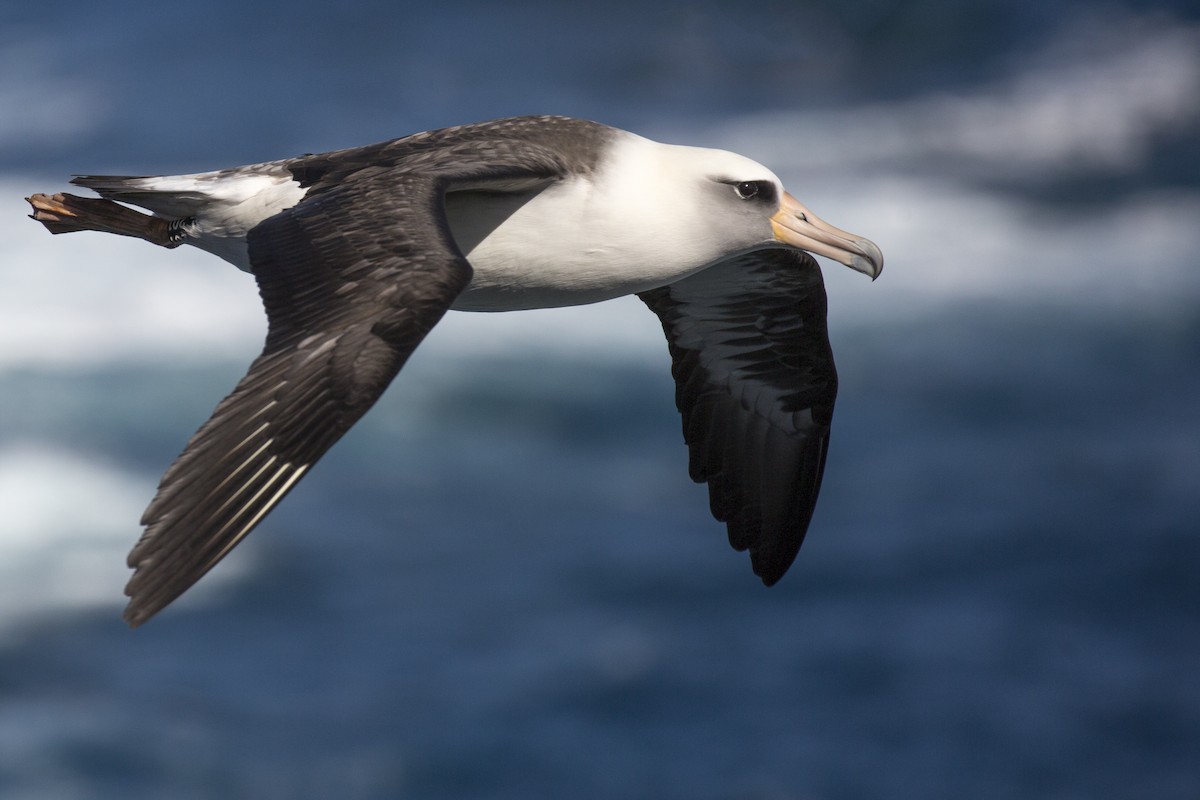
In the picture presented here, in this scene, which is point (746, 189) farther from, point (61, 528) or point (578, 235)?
point (61, 528)

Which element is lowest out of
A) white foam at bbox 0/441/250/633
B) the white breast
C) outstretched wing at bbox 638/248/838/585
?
white foam at bbox 0/441/250/633

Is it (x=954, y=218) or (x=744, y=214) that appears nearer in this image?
→ (x=744, y=214)

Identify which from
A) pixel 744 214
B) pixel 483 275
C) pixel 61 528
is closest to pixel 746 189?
pixel 744 214

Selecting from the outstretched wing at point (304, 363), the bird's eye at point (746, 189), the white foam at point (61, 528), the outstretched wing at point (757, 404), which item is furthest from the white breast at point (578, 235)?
the white foam at point (61, 528)

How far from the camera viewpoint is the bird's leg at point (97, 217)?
1084 cm

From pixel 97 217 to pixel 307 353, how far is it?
10.7 feet

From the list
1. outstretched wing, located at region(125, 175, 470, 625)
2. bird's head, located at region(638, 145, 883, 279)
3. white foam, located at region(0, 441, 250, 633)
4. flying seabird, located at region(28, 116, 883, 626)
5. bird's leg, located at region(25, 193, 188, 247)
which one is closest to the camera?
outstretched wing, located at region(125, 175, 470, 625)

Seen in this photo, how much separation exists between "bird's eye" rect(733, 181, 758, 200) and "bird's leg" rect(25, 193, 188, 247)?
347 centimetres

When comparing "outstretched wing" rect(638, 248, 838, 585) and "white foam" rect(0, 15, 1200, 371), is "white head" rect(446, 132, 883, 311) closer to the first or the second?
"outstretched wing" rect(638, 248, 838, 585)

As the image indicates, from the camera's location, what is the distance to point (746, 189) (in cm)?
1041

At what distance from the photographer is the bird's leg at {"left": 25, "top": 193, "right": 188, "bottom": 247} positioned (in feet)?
35.6

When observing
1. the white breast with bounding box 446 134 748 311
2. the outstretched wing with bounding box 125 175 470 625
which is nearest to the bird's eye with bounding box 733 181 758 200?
the white breast with bounding box 446 134 748 311

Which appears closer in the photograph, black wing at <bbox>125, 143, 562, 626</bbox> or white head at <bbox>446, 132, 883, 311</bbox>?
black wing at <bbox>125, 143, 562, 626</bbox>

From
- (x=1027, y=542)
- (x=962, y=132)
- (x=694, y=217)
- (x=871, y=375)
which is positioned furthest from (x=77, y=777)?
(x=694, y=217)
